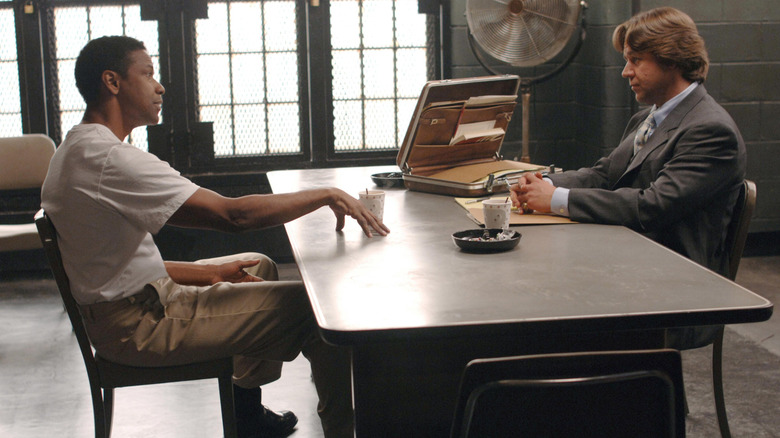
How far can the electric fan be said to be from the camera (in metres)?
4.02

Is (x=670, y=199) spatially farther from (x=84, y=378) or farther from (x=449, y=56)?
(x=449, y=56)

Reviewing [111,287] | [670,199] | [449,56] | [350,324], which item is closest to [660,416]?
[350,324]

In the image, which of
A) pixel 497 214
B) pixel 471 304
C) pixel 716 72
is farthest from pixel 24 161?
pixel 716 72

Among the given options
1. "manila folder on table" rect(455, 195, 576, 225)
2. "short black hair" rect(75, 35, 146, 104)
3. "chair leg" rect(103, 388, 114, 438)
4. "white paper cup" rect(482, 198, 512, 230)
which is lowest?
"chair leg" rect(103, 388, 114, 438)

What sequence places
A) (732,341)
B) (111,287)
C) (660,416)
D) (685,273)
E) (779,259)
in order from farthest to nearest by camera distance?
(779,259) < (732,341) < (111,287) < (685,273) < (660,416)

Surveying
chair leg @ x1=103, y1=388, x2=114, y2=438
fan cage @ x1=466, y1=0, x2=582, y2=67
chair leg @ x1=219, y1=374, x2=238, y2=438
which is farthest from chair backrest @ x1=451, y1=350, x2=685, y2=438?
fan cage @ x1=466, y1=0, x2=582, y2=67

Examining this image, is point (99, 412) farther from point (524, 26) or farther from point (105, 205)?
point (524, 26)

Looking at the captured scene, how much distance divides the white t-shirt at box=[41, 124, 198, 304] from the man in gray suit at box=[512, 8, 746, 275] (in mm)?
1038

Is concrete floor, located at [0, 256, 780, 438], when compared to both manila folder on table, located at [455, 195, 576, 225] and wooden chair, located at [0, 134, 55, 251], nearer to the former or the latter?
wooden chair, located at [0, 134, 55, 251]

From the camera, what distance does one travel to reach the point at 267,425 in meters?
2.78

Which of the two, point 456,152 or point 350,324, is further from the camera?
point 456,152

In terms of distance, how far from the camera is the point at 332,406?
225cm

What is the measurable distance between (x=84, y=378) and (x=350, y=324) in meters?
2.15

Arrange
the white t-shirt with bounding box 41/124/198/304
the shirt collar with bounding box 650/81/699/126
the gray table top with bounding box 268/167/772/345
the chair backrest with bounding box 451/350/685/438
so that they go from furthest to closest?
the shirt collar with bounding box 650/81/699/126 < the white t-shirt with bounding box 41/124/198/304 < the gray table top with bounding box 268/167/772/345 < the chair backrest with bounding box 451/350/685/438
